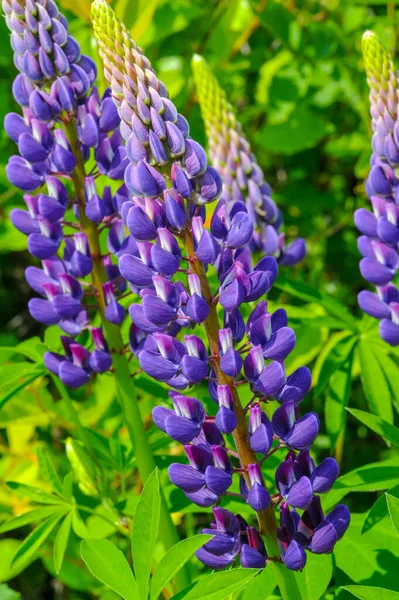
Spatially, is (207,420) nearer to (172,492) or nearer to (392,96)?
(172,492)

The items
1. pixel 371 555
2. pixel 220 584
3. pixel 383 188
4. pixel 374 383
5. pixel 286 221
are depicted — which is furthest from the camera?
pixel 286 221

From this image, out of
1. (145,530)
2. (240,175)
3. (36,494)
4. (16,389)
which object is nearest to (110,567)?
(145,530)

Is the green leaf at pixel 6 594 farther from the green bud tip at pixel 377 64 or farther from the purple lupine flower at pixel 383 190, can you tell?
the green bud tip at pixel 377 64

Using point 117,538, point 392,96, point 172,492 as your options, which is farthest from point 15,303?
point 392,96

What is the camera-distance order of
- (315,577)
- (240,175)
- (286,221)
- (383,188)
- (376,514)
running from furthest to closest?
(286,221) → (240,175) → (383,188) → (315,577) → (376,514)

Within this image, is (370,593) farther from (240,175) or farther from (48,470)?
(240,175)

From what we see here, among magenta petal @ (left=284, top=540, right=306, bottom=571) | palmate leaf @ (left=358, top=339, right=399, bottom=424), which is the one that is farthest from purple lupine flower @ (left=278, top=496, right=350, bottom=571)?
palmate leaf @ (left=358, top=339, right=399, bottom=424)

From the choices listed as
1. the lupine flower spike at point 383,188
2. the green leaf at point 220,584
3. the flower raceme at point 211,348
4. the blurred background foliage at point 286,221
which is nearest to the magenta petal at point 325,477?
the flower raceme at point 211,348

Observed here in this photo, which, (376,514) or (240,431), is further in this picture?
(376,514)
